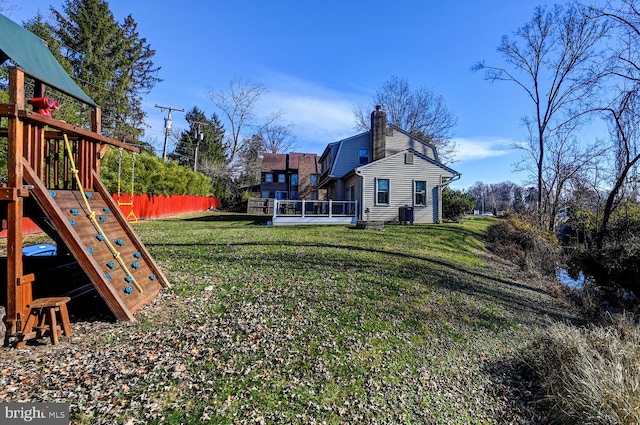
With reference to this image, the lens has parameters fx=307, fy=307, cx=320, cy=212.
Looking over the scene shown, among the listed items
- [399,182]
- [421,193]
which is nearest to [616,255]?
[421,193]

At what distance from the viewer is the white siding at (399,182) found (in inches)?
658

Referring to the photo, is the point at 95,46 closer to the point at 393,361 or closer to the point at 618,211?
the point at 393,361

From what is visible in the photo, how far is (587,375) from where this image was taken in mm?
3307

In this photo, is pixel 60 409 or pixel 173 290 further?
pixel 173 290

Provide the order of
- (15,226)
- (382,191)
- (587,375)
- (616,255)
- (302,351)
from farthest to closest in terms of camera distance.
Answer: (382,191) < (616,255) < (302,351) < (15,226) < (587,375)

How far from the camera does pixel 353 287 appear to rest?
237 inches

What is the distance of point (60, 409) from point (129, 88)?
3273 cm

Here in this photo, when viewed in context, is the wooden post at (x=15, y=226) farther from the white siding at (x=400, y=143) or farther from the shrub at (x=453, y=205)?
the shrub at (x=453, y=205)

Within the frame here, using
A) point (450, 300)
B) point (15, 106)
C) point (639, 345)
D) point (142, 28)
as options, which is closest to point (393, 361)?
point (450, 300)

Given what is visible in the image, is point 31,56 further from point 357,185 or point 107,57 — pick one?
point 107,57

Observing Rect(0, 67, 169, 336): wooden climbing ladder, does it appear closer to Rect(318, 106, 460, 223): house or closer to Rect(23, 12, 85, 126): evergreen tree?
Rect(23, 12, 85, 126): evergreen tree

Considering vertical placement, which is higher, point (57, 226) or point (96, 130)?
point (96, 130)

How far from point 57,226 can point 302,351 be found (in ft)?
11.3

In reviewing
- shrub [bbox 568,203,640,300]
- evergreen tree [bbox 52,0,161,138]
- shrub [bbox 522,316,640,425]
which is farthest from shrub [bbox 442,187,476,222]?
evergreen tree [bbox 52,0,161,138]
